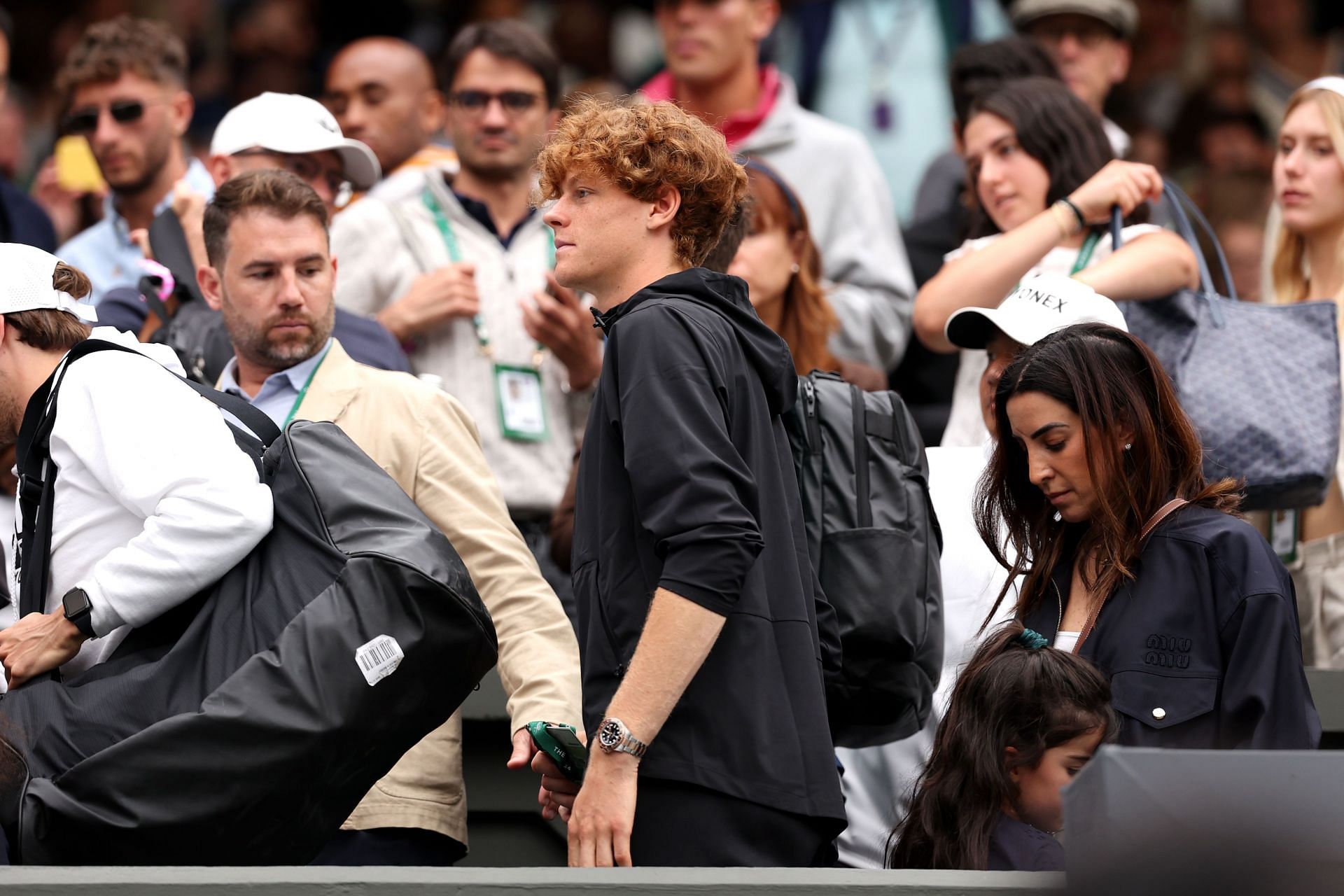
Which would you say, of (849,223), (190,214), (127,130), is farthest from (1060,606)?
(127,130)

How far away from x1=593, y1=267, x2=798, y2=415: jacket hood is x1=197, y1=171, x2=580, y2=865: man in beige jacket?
844mm

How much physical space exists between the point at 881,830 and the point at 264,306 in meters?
1.96

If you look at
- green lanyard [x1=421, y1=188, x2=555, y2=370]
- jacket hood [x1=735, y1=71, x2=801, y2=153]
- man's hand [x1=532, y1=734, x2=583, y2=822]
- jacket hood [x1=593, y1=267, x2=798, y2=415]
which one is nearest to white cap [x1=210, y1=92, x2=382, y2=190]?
green lanyard [x1=421, y1=188, x2=555, y2=370]

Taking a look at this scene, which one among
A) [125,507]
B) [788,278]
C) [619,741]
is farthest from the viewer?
[788,278]

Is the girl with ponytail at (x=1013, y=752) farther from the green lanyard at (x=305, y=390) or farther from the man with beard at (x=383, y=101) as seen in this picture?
the man with beard at (x=383, y=101)

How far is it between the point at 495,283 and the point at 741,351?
2.63m

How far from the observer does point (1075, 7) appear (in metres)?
7.23

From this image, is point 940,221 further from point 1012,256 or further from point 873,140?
point 1012,256

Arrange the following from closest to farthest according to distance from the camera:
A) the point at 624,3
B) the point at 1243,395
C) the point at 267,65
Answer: the point at 1243,395 < the point at 267,65 < the point at 624,3

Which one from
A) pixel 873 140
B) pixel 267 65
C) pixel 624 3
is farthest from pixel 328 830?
pixel 624 3

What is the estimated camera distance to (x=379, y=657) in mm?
3361

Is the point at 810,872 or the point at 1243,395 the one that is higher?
the point at 1243,395

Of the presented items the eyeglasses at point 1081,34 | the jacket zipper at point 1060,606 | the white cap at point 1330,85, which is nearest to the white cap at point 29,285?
the jacket zipper at point 1060,606

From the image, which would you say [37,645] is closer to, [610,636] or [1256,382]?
[610,636]
